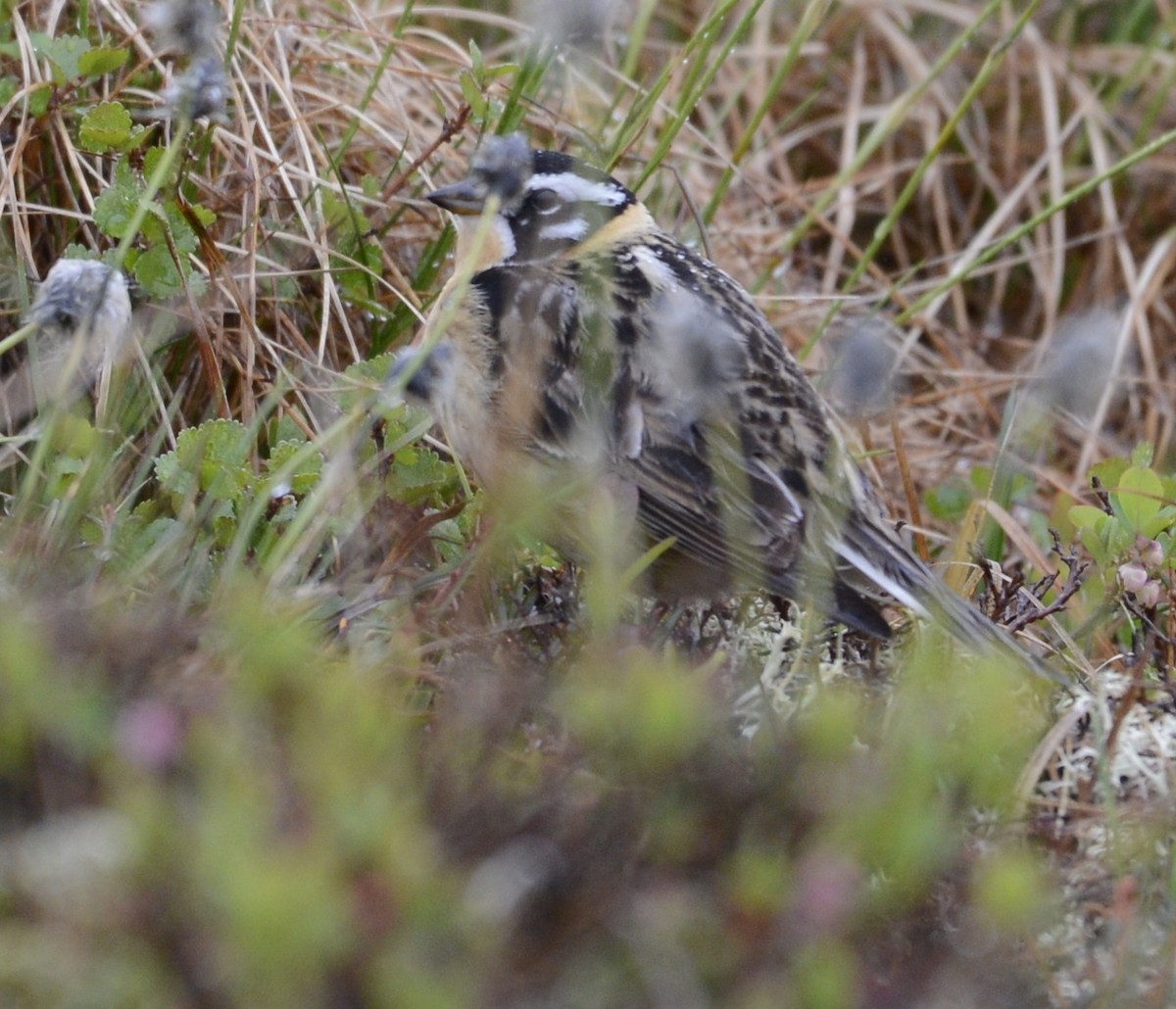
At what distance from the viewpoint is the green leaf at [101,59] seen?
3.76 m

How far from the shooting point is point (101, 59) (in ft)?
12.4

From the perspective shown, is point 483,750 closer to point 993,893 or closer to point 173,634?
point 173,634

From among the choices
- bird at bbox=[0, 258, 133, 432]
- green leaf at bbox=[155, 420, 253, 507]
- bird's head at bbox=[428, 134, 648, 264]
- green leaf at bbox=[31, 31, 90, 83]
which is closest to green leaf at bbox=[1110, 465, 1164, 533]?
bird's head at bbox=[428, 134, 648, 264]

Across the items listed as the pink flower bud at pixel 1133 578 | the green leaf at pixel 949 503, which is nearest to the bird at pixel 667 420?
the pink flower bud at pixel 1133 578

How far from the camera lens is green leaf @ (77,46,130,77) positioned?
12.3 ft

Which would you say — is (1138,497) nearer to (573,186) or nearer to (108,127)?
(573,186)

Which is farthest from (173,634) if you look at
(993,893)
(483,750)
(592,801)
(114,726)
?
(993,893)

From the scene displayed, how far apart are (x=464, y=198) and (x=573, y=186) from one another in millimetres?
275

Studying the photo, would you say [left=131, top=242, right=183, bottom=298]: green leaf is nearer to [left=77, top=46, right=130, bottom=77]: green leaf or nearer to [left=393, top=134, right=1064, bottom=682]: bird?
[left=77, top=46, right=130, bottom=77]: green leaf

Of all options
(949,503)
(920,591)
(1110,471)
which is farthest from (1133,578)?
(949,503)

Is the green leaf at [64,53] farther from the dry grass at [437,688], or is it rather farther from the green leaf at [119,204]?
the green leaf at [119,204]

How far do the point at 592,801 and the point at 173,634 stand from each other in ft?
2.02

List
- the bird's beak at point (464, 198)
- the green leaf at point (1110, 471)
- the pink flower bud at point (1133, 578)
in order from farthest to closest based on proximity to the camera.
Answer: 1. the green leaf at point (1110, 471)
2. the bird's beak at point (464, 198)
3. the pink flower bud at point (1133, 578)

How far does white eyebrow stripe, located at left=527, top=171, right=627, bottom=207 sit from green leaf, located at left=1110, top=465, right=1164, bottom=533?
4.41ft
